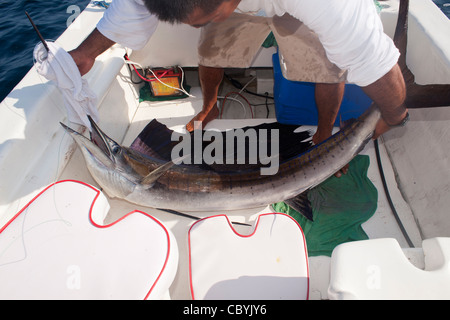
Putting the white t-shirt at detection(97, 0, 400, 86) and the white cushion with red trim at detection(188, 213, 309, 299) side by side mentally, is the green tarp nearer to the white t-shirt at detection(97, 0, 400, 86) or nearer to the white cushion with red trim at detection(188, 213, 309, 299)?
the white cushion with red trim at detection(188, 213, 309, 299)

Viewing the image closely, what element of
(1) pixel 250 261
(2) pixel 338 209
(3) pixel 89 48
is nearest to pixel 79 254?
(1) pixel 250 261

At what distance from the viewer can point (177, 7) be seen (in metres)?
1.08

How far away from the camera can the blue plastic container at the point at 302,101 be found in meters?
2.28

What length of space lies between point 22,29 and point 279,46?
15.3ft

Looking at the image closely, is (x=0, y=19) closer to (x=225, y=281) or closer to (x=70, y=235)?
(x=70, y=235)

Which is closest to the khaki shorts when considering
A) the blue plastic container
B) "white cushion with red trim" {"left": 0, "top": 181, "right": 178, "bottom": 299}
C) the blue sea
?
the blue plastic container

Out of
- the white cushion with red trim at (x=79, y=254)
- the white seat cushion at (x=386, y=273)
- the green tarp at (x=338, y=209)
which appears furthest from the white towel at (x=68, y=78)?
the white seat cushion at (x=386, y=273)

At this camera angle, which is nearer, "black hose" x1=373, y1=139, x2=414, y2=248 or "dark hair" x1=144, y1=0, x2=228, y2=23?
"dark hair" x1=144, y1=0, x2=228, y2=23

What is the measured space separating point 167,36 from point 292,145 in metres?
1.49

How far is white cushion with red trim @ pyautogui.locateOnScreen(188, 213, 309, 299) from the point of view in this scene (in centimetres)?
113

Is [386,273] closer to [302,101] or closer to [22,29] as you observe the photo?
[302,101]

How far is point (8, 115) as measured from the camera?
1.49m

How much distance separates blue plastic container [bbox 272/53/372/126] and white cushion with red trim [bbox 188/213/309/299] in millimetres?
1306
